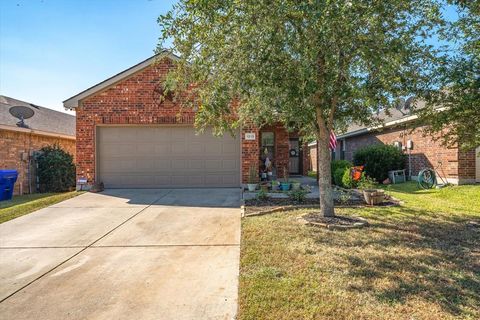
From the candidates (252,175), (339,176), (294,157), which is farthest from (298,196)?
(294,157)

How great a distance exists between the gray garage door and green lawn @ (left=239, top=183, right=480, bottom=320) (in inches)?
190

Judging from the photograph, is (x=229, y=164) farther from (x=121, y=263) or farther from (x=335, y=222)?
(x=121, y=263)

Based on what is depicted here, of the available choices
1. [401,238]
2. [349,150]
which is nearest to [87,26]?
[401,238]

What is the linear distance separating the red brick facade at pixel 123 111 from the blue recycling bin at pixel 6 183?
2.27 metres

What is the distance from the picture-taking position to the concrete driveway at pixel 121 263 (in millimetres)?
3277

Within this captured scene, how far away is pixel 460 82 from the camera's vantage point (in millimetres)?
5141

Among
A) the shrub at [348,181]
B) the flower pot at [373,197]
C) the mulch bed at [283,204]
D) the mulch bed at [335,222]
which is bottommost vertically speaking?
the mulch bed at [335,222]

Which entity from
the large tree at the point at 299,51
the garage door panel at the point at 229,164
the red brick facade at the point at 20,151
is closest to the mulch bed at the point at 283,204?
the large tree at the point at 299,51

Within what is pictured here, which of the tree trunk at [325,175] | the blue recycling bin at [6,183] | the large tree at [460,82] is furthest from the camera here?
the blue recycling bin at [6,183]

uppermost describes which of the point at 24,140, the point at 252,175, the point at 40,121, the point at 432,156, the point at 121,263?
the point at 40,121

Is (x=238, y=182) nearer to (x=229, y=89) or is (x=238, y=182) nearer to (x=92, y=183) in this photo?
(x=92, y=183)

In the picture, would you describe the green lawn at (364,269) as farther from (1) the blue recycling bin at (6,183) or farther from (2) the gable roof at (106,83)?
(1) the blue recycling bin at (6,183)

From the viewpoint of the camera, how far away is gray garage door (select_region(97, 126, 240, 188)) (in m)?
11.4

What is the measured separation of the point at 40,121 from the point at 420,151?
16817 mm
